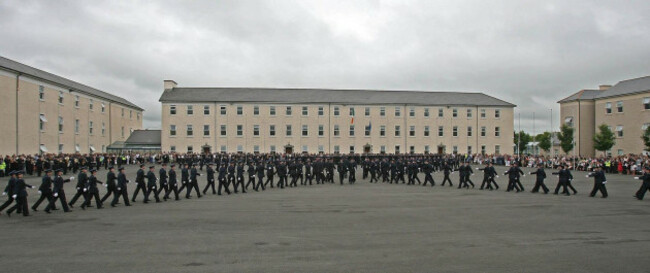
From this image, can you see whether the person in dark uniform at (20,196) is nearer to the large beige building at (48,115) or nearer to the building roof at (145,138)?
the large beige building at (48,115)

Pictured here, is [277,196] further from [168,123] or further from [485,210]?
[168,123]

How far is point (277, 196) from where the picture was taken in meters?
20.5

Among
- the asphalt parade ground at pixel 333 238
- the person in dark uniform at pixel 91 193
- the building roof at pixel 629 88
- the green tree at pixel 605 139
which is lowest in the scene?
the asphalt parade ground at pixel 333 238

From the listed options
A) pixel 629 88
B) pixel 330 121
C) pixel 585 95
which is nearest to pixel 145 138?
pixel 330 121

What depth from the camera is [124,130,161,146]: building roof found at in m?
62.9

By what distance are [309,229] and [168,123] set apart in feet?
173

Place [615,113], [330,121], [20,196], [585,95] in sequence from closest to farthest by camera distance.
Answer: [20,196], [615,113], [585,95], [330,121]

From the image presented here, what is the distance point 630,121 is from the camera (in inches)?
2069

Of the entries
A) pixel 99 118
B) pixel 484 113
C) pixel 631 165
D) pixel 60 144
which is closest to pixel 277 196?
pixel 631 165

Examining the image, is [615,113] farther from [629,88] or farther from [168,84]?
[168,84]

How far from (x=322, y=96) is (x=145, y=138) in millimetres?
27025

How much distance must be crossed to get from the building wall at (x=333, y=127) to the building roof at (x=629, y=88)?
13.5m

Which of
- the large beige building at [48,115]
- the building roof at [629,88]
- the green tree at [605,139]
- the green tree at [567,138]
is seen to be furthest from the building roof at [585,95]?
the large beige building at [48,115]

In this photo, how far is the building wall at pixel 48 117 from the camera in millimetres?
39812
